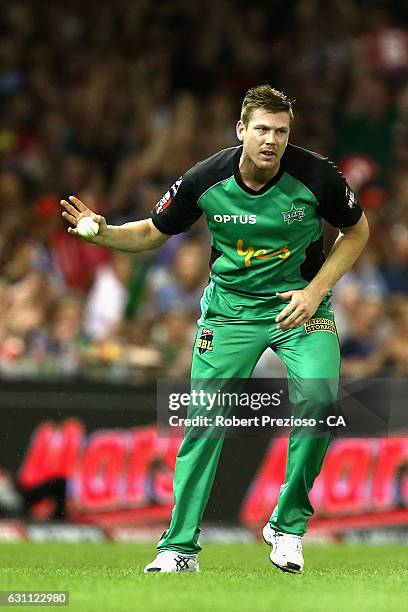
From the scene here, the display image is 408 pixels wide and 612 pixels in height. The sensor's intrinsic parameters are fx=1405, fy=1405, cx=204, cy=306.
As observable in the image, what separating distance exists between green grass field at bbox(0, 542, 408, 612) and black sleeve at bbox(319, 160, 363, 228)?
1.82 m

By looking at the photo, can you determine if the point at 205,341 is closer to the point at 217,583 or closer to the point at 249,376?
the point at 249,376

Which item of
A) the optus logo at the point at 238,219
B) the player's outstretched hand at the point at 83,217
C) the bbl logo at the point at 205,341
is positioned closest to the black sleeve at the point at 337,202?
the optus logo at the point at 238,219

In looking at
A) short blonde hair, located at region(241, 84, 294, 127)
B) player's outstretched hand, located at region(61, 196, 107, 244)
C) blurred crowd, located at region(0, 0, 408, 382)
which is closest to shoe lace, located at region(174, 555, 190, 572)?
player's outstretched hand, located at region(61, 196, 107, 244)

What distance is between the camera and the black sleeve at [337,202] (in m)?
7.16

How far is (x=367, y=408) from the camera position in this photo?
1036 centimetres

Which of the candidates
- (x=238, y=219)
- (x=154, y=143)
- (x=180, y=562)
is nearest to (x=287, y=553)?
(x=180, y=562)

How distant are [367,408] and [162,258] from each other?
3475 mm

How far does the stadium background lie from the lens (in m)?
11.0

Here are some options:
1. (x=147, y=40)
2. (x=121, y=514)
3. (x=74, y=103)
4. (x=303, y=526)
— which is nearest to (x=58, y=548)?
(x=121, y=514)

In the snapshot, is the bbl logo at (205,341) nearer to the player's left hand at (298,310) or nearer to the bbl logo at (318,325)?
the player's left hand at (298,310)

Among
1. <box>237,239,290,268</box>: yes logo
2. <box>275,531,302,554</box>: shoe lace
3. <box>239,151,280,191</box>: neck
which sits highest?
<box>239,151,280,191</box>: neck

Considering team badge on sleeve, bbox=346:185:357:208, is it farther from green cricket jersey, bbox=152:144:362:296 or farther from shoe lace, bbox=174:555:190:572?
shoe lace, bbox=174:555:190:572

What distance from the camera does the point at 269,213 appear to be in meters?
7.13

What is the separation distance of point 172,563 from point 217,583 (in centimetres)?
59
